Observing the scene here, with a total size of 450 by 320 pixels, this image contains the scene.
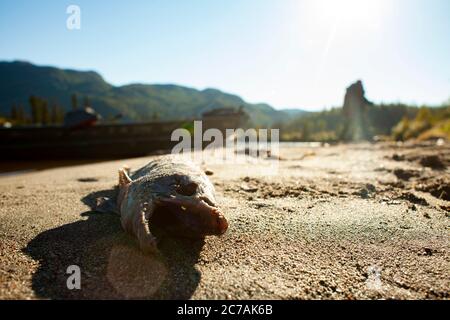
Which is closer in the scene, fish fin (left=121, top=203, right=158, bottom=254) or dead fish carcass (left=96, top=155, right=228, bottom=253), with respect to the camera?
fish fin (left=121, top=203, right=158, bottom=254)

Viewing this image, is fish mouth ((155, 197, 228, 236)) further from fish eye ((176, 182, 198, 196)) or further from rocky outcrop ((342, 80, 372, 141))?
rocky outcrop ((342, 80, 372, 141))

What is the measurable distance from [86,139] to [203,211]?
14.2 m

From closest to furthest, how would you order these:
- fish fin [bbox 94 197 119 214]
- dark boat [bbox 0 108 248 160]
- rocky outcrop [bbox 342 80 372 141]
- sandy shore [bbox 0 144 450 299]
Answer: sandy shore [bbox 0 144 450 299] < fish fin [bbox 94 197 119 214] < dark boat [bbox 0 108 248 160] < rocky outcrop [bbox 342 80 372 141]

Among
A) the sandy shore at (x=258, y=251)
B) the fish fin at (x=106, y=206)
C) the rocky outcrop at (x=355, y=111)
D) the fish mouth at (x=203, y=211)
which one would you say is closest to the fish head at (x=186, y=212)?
the fish mouth at (x=203, y=211)

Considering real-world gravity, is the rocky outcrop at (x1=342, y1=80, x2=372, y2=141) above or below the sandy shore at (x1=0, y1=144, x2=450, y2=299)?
above

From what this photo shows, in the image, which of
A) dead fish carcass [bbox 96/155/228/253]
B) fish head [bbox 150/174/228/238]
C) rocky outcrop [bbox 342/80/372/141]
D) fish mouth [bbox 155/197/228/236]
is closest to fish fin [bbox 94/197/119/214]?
dead fish carcass [bbox 96/155/228/253]

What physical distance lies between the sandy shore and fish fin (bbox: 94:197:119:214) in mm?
92

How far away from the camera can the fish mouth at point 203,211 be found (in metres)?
2.22

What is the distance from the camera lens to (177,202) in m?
2.25

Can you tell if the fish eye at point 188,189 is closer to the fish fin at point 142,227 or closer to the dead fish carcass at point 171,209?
the dead fish carcass at point 171,209

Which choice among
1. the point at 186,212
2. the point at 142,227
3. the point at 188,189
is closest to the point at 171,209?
the point at 186,212

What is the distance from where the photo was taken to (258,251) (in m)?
2.36

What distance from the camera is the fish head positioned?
2232 mm
